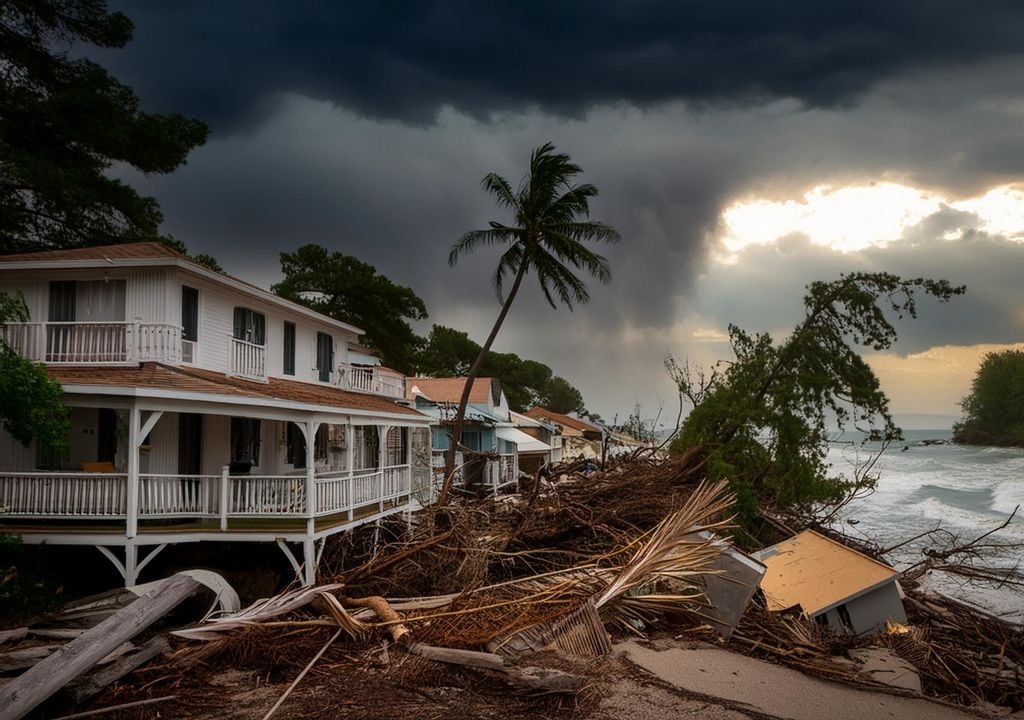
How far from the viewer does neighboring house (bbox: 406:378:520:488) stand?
92.2 feet

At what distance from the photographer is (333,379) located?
2178 centimetres

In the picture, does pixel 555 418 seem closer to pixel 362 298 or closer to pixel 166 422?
pixel 362 298

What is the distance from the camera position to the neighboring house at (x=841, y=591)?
1083cm

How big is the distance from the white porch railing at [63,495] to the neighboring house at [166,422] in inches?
0.9

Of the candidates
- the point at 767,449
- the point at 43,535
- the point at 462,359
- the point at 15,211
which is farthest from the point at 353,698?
the point at 462,359

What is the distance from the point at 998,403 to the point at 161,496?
112252mm

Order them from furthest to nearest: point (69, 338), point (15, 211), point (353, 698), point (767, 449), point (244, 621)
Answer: point (15, 211), point (767, 449), point (69, 338), point (244, 621), point (353, 698)

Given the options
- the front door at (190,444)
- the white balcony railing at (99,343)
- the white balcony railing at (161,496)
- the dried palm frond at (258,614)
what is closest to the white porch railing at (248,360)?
the front door at (190,444)

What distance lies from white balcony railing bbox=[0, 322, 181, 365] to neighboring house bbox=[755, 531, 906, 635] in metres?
11.0

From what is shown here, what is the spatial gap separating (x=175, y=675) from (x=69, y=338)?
969cm

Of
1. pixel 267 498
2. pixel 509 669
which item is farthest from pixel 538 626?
pixel 267 498

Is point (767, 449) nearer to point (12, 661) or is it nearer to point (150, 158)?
point (12, 661)

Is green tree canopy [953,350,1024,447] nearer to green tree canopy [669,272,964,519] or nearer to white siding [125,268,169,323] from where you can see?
green tree canopy [669,272,964,519]

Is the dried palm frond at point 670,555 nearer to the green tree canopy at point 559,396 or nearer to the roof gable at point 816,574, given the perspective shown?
the roof gable at point 816,574
